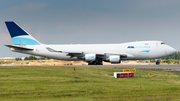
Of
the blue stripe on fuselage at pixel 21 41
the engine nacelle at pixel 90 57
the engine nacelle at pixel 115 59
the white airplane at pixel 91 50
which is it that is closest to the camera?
the engine nacelle at pixel 115 59

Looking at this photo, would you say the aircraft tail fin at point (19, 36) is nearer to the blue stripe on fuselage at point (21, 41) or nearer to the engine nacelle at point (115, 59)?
the blue stripe on fuselage at point (21, 41)

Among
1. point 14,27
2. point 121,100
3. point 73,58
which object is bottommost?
point 121,100

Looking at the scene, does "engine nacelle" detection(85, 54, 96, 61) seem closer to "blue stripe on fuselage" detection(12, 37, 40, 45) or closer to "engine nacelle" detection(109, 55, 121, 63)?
"engine nacelle" detection(109, 55, 121, 63)

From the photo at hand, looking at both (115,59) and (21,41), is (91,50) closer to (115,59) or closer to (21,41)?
(115,59)

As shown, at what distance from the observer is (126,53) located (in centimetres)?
4300

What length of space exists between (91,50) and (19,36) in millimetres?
15818

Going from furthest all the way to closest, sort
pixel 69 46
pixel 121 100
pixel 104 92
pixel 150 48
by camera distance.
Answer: pixel 69 46, pixel 150 48, pixel 104 92, pixel 121 100

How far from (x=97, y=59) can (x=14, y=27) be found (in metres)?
18.7

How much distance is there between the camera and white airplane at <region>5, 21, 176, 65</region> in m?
42.8

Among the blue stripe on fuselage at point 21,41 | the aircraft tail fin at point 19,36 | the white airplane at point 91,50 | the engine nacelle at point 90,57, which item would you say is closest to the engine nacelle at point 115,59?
the white airplane at point 91,50

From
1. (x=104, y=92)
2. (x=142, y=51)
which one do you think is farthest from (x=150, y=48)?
(x=104, y=92)

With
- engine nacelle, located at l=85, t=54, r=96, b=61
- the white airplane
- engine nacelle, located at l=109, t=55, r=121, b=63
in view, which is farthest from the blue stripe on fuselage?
engine nacelle, located at l=109, t=55, r=121, b=63

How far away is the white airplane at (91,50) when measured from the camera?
140 feet

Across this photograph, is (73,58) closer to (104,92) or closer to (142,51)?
(142,51)
